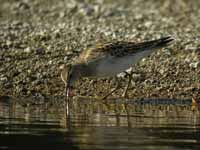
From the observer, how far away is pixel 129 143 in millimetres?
10102

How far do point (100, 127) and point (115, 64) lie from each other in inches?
133

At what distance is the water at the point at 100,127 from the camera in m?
10.1

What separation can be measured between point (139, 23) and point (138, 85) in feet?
21.5

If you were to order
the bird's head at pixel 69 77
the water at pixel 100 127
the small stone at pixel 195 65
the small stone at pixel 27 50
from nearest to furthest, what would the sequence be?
the water at pixel 100 127, the bird's head at pixel 69 77, the small stone at pixel 195 65, the small stone at pixel 27 50

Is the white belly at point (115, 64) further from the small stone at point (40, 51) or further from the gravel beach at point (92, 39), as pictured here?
the small stone at point (40, 51)

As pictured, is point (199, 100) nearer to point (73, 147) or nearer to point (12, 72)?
point (12, 72)

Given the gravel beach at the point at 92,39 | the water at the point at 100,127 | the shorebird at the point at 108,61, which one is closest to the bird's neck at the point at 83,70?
the shorebird at the point at 108,61

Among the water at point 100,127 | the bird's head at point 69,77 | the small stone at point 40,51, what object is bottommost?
the water at point 100,127

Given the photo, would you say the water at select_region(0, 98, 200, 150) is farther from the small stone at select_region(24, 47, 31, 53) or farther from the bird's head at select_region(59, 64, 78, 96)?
the small stone at select_region(24, 47, 31, 53)

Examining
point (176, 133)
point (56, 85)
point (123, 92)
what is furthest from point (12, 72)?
point (176, 133)

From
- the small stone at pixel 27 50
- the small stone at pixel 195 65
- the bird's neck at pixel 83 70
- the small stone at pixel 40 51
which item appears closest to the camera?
the bird's neck at pixel 83 70

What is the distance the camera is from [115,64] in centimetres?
1464

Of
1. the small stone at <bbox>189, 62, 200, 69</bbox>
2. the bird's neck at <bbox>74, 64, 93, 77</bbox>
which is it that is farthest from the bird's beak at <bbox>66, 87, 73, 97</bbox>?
the small stone at <bbox>189, 62, 200, 69</bbox>

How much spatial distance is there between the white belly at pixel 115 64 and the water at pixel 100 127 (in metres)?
0.74
